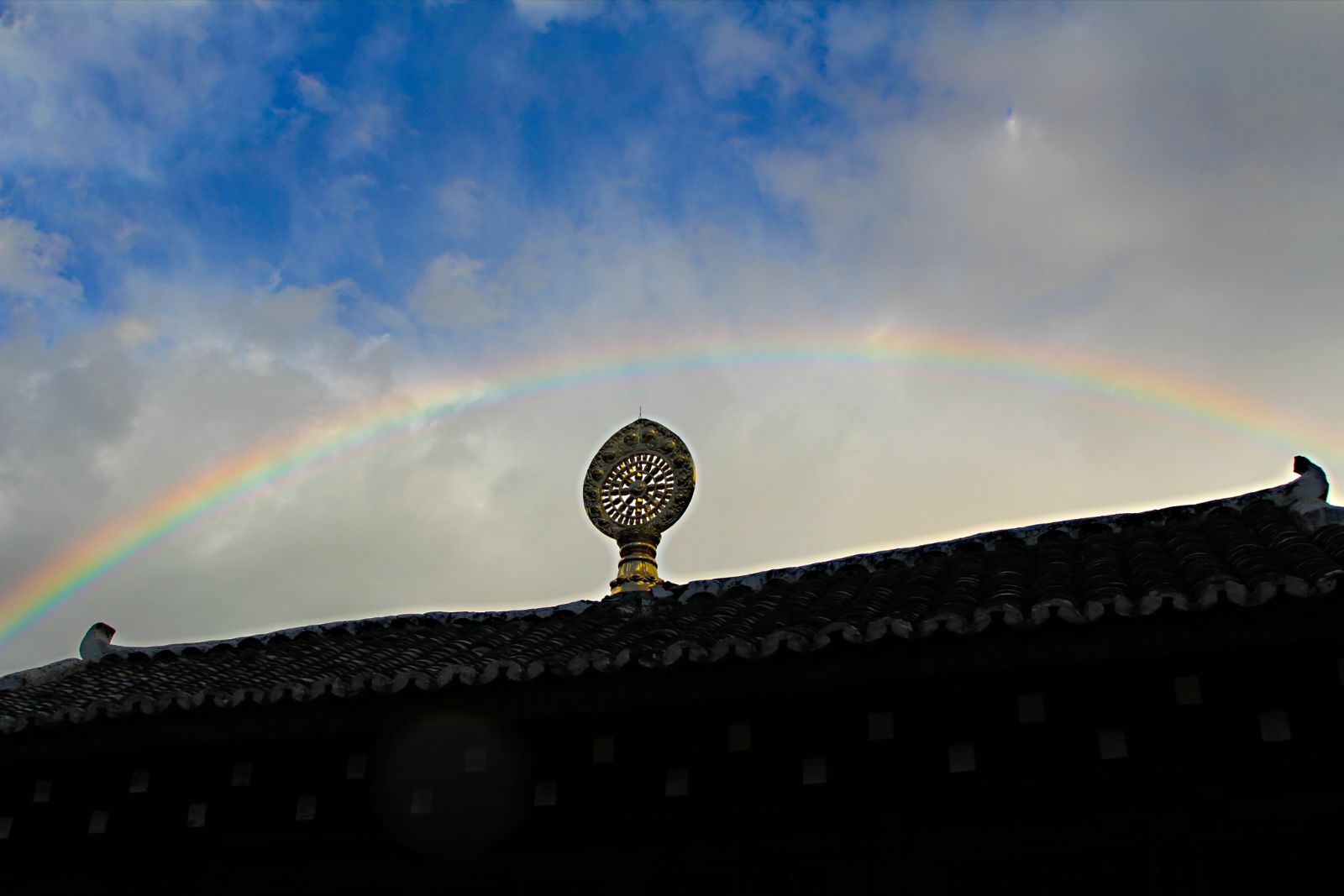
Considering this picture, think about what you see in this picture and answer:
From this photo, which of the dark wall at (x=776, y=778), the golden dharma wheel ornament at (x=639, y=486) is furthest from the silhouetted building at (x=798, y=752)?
→ the golden dharma wheel ornament at (x=639, y=486)

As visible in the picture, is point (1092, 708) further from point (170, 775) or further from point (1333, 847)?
point (170, 775)

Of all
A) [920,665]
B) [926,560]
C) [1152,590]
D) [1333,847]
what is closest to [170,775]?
[920,665]

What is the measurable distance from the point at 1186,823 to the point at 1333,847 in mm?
651

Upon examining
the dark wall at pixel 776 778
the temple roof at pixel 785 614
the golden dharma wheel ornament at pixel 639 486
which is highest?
the golden dharma wheel ornament at pixel 639 486

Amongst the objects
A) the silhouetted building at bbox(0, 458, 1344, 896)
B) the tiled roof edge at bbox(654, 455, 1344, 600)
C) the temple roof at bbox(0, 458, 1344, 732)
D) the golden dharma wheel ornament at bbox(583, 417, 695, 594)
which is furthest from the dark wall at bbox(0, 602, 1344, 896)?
the golden dharma wheel ornament at bbox(583, 417, 695, 594)

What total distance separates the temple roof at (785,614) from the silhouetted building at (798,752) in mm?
34

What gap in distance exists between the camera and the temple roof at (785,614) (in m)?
6.14

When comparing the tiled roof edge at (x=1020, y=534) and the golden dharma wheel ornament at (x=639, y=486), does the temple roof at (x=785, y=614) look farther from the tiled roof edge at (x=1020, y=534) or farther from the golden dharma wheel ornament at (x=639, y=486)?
the golden dharma wheel ornament at (x=639, y=486)

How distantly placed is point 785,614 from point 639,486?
4435mm

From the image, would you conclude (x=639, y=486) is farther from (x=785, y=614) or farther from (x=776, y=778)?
(x=776, y=778)

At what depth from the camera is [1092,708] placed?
6266 millimetres

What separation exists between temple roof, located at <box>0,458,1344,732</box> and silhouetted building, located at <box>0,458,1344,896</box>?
34 millimetres

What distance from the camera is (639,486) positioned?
40.2ft

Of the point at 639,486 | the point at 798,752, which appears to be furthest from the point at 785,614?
the point at 639,486
